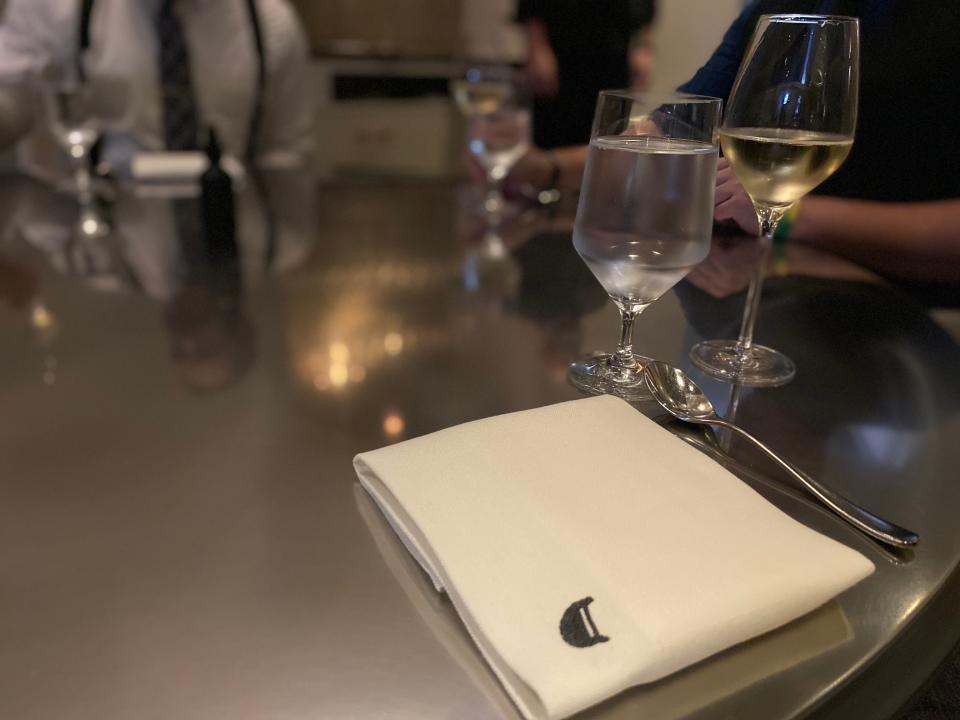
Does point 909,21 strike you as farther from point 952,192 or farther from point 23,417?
point 23,417

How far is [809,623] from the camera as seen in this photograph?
13.5 inches

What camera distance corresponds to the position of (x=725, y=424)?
0.48m

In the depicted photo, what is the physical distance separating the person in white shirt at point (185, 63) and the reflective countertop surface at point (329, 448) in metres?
0.85

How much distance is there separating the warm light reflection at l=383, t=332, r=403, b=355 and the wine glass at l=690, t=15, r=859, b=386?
0.30 metres

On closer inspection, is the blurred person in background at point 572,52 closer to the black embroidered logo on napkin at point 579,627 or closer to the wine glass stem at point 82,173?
the wine glass stem at point 82,173

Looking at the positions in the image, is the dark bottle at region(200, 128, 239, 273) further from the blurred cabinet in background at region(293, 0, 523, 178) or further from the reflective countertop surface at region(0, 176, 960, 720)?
the blurred cabinet in background at region(293, 0, 523, 178)

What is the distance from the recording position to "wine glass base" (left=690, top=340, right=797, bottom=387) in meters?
0.60

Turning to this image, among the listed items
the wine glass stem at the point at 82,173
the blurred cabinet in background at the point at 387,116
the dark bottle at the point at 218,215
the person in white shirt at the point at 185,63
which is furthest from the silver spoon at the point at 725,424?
the blurred cabinet in background at the point at 387,116

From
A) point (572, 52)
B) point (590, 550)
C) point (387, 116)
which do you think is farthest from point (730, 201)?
point (387, 116)

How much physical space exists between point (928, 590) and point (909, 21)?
69cm

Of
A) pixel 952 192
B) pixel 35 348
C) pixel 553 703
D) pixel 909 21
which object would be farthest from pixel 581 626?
pixel 952 192

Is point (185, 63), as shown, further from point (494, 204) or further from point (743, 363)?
point (743, 363)

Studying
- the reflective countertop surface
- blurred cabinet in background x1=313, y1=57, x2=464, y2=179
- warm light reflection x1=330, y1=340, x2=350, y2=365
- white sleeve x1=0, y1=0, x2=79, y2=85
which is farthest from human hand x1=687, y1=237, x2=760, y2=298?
blurred cabinet in background x1=313, y1=57, x2=464, y2=179

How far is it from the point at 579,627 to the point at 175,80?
6.47 ft
